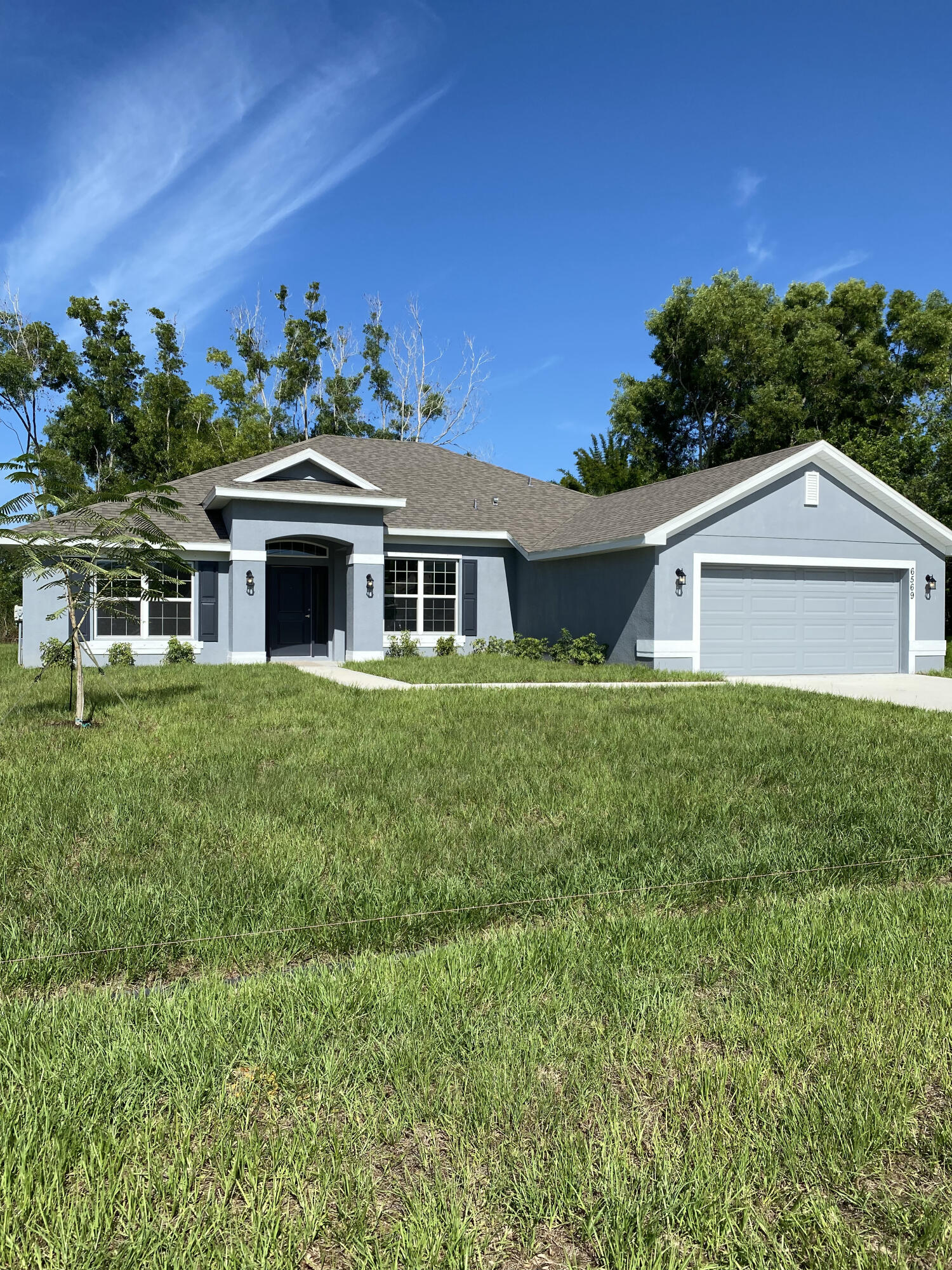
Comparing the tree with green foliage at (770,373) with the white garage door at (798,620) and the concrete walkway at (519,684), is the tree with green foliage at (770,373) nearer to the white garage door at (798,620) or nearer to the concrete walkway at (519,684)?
the white garage door at (798,620)

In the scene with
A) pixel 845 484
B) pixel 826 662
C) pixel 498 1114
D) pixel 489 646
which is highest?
pixel 845 484

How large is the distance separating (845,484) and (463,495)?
31.5 ft

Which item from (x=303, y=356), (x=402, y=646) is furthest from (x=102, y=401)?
(x=402, y=646)

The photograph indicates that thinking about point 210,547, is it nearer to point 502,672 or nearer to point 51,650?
point 51,650

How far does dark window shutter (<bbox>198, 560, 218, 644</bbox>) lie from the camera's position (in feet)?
57.5

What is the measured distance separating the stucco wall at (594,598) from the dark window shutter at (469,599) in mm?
1306

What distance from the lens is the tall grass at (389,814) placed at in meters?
3.87

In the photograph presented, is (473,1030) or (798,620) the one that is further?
(798,620)

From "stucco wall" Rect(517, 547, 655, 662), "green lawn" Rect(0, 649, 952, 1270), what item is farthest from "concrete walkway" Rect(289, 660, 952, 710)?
"green lawn" Rect(0, 649, 952, 1270)

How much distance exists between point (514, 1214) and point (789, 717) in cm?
856

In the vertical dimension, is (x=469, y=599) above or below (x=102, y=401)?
below

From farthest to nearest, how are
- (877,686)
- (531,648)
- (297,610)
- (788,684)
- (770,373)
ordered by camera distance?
(770,373)
(297,610)
(531,648)
(877,686)
(788,684)

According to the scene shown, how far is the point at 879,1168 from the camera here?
2182mm

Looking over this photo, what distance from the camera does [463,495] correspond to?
22188 mm
